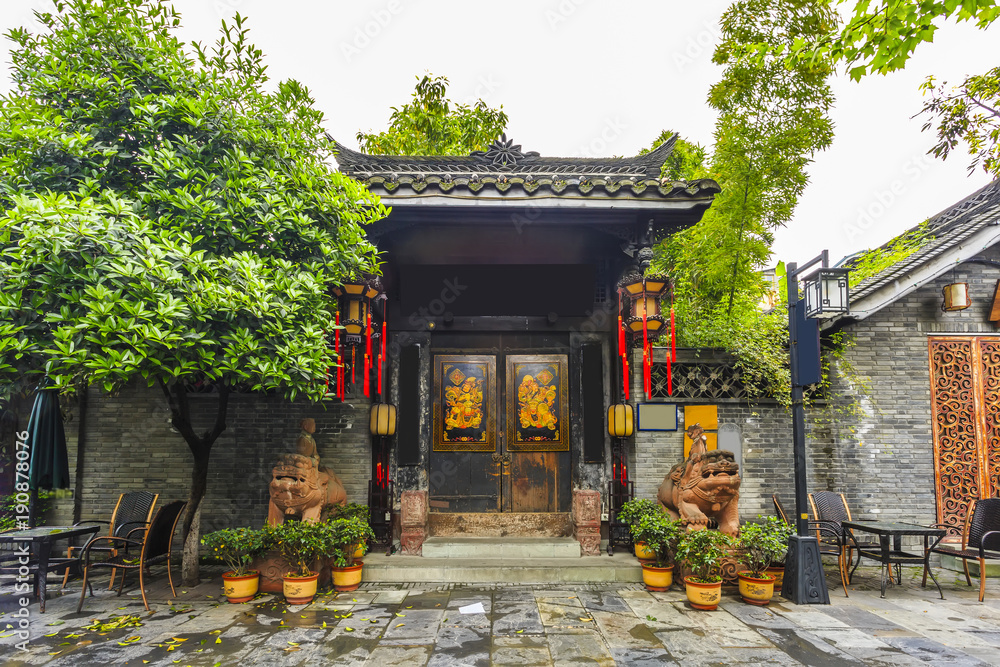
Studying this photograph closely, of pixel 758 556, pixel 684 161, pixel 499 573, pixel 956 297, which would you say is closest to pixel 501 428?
pixel 499 573

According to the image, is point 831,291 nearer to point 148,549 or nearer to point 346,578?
point 346,578

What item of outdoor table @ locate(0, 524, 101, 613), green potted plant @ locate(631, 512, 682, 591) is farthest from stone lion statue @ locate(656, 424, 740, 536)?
outdoor table @ locate(0, 524, 101, 613)

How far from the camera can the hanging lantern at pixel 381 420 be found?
7.00 metres

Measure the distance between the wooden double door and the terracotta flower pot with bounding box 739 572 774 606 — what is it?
7.89ft

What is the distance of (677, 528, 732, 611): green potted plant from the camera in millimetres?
5305

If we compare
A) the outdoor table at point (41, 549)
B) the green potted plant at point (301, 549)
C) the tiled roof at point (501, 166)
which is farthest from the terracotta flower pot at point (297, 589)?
the tiled roof at point (501, 166)

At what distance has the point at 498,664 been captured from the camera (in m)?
4.16

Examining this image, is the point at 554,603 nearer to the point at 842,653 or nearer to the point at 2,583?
the point at 842,653

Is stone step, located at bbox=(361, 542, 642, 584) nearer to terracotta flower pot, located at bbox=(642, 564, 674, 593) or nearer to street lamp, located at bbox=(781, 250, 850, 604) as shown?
terracotta flower pot, located at bbox=(642, 564, 674, 593)

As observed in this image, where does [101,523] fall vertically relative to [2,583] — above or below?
above

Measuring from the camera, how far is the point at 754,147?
8367mm

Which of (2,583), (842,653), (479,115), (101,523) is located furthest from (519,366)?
(479,115)

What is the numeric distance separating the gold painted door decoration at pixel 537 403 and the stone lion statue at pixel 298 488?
252cm

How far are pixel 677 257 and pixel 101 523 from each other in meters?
9.30
